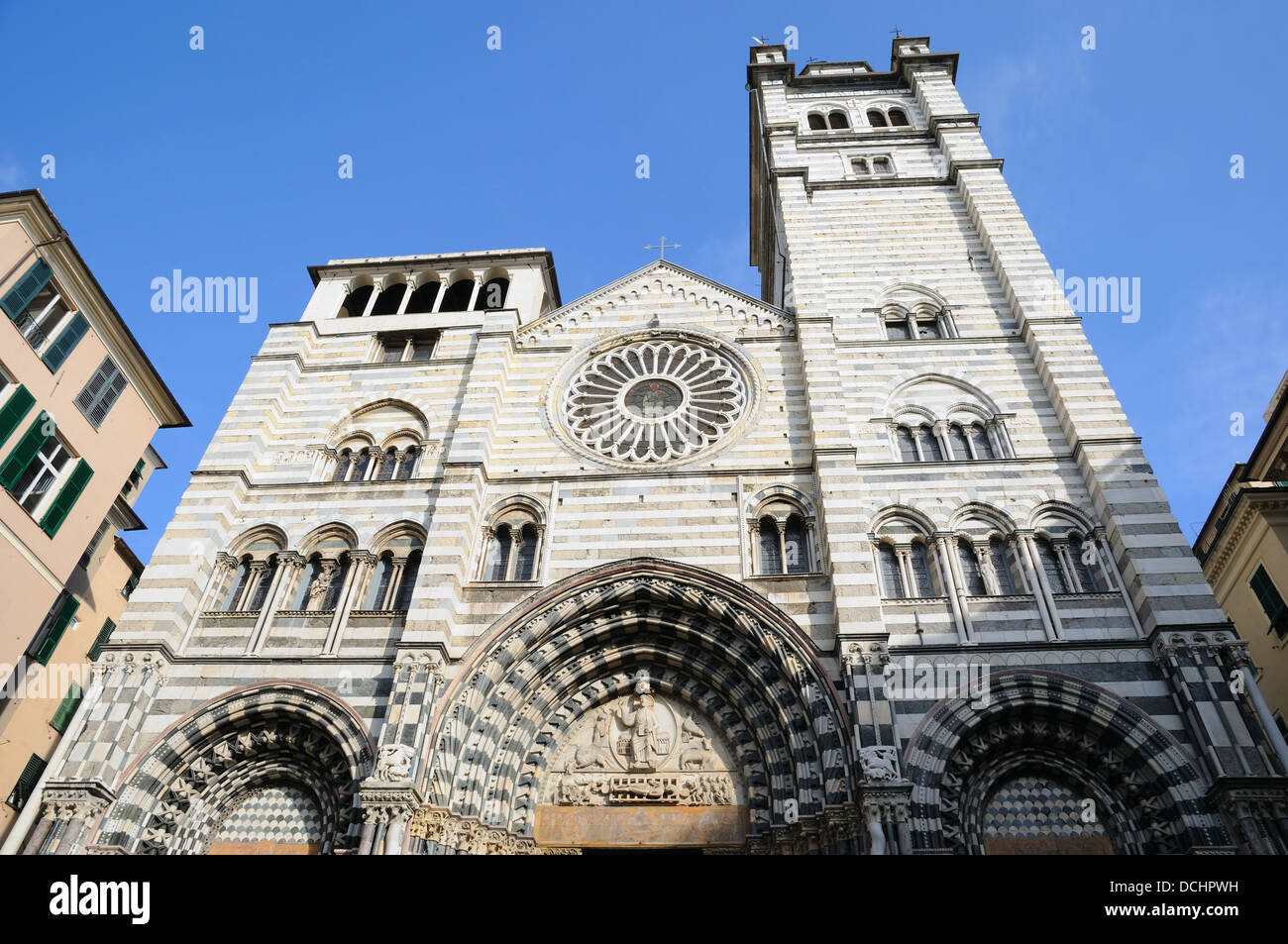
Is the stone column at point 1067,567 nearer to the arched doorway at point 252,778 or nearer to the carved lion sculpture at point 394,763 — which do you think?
the carved lion sculpture at point 394,763

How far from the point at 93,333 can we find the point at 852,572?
14.4m

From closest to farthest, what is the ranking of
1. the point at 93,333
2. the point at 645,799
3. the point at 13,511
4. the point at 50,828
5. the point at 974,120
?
the point at 50,828 < the point at 645,799 < the point at 13,511 < the point at 93,333 < the point at 974,120

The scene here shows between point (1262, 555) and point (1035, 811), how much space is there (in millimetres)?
9337

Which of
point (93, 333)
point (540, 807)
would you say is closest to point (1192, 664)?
point (540, 807)

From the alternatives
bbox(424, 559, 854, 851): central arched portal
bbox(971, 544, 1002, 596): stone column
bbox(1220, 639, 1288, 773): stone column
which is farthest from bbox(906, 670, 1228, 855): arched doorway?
bbox(971, 544, 1002, 596): stone column

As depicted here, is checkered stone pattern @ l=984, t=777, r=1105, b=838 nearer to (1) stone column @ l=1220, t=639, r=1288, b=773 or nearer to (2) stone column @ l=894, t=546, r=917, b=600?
(1) stone column @ l=1220, t=639, r=1288, b=773

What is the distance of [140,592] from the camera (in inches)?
575

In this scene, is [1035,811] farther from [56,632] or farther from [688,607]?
[56,632]

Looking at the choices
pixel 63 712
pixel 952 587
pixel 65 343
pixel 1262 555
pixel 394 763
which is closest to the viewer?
pixel 394 763

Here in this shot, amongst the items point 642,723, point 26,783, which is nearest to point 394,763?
point 642,723

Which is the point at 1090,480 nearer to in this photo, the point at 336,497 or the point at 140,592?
the point at 336,497

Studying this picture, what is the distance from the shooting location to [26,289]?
14289mm
